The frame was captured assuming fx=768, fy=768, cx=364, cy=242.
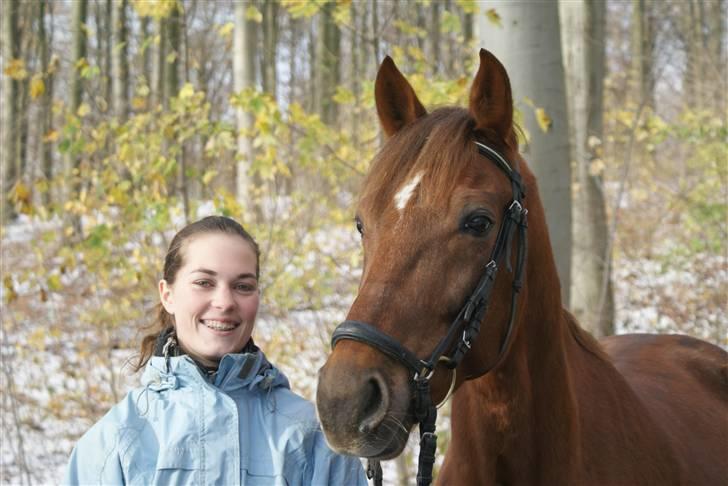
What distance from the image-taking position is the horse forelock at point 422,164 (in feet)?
6.97

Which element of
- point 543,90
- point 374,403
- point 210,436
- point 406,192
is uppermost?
point 543,90

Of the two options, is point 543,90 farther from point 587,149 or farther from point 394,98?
point 587,149

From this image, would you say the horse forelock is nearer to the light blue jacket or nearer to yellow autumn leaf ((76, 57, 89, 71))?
the light blue jacket

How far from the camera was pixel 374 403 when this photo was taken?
1856 millimetres

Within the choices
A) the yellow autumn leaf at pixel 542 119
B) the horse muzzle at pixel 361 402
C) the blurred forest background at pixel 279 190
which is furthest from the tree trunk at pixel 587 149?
the horse muzzle at pixel 361 402

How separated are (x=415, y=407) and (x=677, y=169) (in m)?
12.1

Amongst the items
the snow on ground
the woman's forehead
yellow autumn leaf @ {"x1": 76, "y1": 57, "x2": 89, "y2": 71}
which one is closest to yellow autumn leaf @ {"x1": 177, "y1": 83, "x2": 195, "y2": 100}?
yellow autumn leaf @ {"x1": 76, "y1": 57, "x2": 89, "y2": 71}

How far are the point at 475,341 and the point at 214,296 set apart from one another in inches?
31.0

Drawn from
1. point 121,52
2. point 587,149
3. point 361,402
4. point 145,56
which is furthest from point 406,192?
point 145,56

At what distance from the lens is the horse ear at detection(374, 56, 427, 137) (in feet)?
8.18

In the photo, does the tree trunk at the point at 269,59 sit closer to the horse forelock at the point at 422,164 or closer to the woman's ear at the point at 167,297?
the woman's ear at the point at 167,297

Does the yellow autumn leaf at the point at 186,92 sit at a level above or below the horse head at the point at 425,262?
above

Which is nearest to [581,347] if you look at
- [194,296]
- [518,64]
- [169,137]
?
[194,296]

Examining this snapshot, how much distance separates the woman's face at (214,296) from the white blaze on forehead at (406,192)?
56 centimetres
